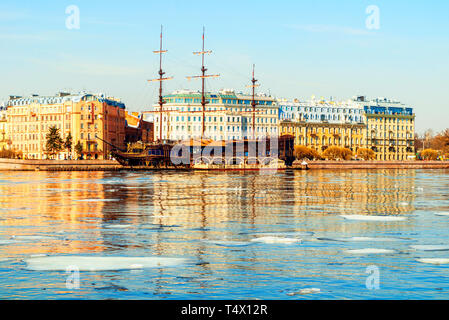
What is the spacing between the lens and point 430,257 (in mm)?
17406

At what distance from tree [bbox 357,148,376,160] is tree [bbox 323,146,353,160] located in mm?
7516

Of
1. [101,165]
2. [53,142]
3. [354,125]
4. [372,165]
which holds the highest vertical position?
[354,125]

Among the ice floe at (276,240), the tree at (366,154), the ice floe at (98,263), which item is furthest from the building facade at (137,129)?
the ice floe at (98,263)

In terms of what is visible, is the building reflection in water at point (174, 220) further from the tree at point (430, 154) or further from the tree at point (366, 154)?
the tree at point (430, 154)

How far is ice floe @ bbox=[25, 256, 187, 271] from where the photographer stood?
15945mm

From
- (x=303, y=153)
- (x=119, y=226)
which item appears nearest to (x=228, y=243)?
(x=119, y=226)

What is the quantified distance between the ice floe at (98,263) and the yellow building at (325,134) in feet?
512

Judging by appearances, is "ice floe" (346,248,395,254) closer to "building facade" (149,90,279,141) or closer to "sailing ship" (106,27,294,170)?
"sailing ship" (106,27,294,170)

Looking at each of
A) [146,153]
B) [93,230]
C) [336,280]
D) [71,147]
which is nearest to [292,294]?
[336,280]

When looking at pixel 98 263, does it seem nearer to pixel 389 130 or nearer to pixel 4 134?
pixel 4 134

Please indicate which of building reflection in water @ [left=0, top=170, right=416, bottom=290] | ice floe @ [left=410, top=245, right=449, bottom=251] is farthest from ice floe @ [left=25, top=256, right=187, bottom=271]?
ice floe @ [left=410, top=245, right=449, bottom=251]

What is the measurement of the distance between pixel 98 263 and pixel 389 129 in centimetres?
17847

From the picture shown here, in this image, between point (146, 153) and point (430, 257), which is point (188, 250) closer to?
point (430, 257)

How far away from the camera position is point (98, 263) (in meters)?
16.5
